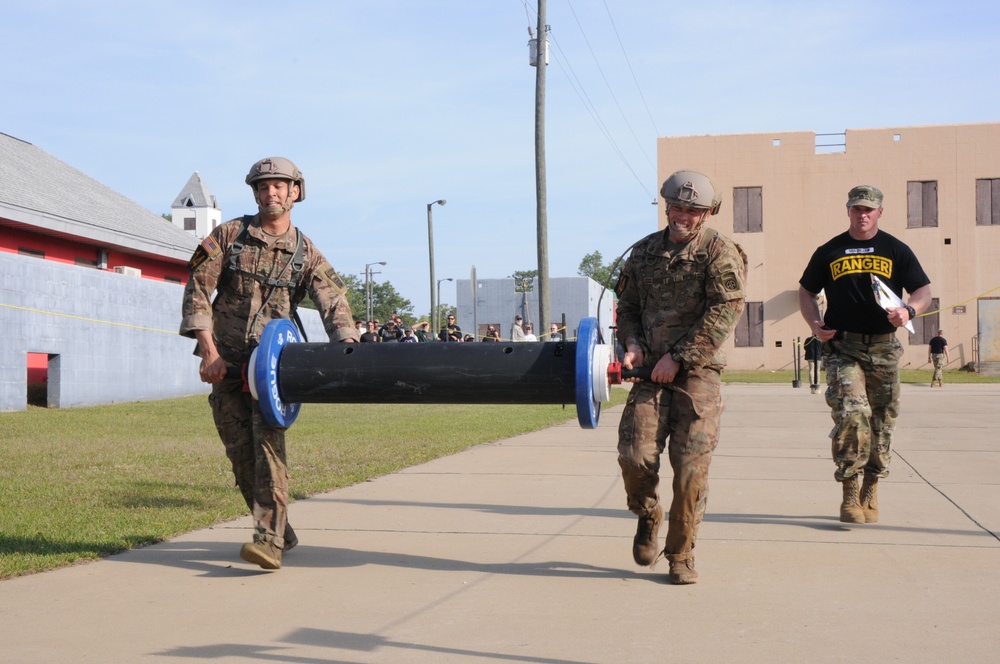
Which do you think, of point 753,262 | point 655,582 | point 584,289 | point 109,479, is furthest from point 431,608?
point 584,289

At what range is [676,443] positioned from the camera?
17.4 ft

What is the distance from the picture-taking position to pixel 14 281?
17.4 m

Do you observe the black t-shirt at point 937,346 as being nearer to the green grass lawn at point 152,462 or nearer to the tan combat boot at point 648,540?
the green grass lawn at point 152,462

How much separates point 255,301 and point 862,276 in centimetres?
367

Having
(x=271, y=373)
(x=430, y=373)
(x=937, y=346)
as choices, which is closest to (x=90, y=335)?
(x=271, y=373)

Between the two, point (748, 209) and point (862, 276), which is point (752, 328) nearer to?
point (748, 209)

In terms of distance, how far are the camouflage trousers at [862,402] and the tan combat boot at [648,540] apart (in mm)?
1720

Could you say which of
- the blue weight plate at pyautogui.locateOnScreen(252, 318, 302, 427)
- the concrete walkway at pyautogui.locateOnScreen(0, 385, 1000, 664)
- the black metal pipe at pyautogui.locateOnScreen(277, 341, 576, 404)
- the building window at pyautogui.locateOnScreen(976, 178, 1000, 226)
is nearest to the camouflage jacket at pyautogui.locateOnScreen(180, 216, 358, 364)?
the blue weight plate at pyautogui.locateOnScreen(252, 318, 302, 427)

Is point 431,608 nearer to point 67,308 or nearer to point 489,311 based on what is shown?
point 67,308

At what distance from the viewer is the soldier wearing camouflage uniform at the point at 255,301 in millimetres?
5531

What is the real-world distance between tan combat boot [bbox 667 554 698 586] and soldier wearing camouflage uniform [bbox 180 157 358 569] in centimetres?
188

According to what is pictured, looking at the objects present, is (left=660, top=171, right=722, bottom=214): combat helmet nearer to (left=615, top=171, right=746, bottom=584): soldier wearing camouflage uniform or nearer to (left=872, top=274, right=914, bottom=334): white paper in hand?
(left=615, top=171, right=746, bottom=584): soldier wearing camouflage uniform

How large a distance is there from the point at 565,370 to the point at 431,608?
1175mm

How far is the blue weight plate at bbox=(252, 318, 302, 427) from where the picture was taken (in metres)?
5.13
